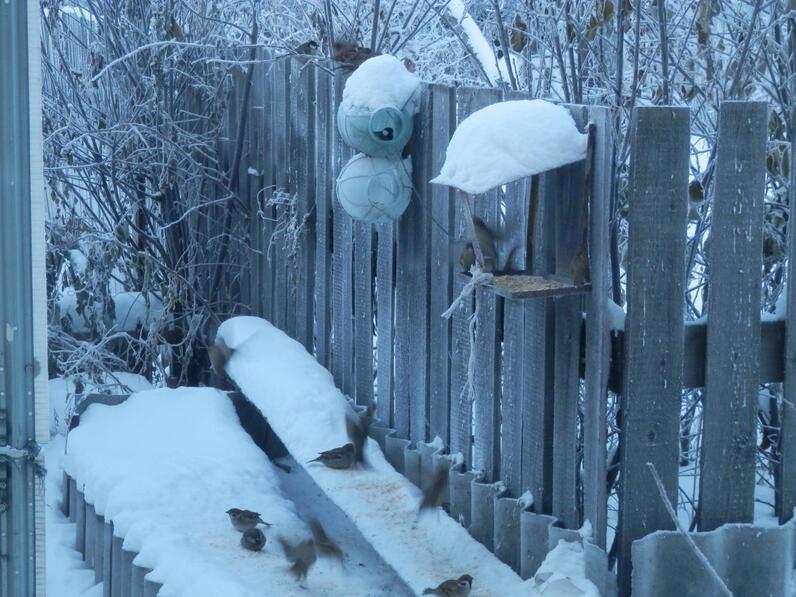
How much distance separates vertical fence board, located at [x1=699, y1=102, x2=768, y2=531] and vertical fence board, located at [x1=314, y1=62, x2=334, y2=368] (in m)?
2.45

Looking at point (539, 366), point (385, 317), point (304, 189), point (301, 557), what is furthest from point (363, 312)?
point (539, 366)

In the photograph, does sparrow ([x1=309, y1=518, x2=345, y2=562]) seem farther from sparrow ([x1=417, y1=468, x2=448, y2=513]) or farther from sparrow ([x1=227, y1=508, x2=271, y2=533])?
sparrow ([x1=417, y1=468, x2=448, y2=513])

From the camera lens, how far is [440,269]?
438 cm

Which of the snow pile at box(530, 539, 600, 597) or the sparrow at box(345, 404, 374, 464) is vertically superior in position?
the sparrow at box(345, 404, 374, 464)

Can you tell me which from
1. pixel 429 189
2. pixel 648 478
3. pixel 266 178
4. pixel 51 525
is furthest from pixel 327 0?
pixel 648 478

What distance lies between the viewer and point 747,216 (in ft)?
11.0

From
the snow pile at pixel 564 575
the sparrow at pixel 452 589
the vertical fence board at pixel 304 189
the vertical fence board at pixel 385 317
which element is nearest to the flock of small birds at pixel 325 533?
the sparrow at pixel 452 589

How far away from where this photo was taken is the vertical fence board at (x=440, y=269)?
14.1 ft

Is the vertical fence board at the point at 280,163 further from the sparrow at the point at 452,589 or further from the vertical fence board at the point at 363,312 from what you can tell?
the sparrow at the point at 452,589

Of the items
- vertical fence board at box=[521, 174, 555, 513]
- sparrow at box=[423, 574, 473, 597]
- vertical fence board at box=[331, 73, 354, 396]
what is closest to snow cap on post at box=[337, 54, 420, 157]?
vertical fence board at box=[331, 73, 354, 396]

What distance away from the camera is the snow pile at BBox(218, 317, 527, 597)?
387 cm

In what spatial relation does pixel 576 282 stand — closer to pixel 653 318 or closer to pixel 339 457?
pixel 653 318

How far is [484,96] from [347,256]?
1516 mm

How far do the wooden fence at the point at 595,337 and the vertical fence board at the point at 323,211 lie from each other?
79cm
